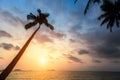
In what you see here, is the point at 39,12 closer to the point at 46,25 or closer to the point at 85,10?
the point at 46,25

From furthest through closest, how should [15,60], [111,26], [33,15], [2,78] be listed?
1. [111,26]
2. [33,15]
3. [15,60]
4. [2,78]

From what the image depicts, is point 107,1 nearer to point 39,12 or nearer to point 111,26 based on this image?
point 111,26

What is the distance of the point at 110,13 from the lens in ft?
129

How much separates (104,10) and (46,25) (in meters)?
11.2

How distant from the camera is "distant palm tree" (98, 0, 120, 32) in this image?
38.3 metres

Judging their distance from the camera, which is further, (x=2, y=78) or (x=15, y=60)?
(x=15, y=60)

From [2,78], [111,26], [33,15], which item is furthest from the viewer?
[111,26]

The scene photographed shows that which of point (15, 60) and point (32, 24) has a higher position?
point (32, 24)

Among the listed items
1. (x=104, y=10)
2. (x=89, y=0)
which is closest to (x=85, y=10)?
(x=89, y=0)

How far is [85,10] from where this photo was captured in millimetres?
29406

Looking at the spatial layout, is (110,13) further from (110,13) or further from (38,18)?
(38,18)

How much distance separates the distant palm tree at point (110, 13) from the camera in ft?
126

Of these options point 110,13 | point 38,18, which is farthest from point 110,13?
point 38,18

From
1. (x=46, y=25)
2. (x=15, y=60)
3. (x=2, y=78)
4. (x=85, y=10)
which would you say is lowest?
(x=2, y=78)
